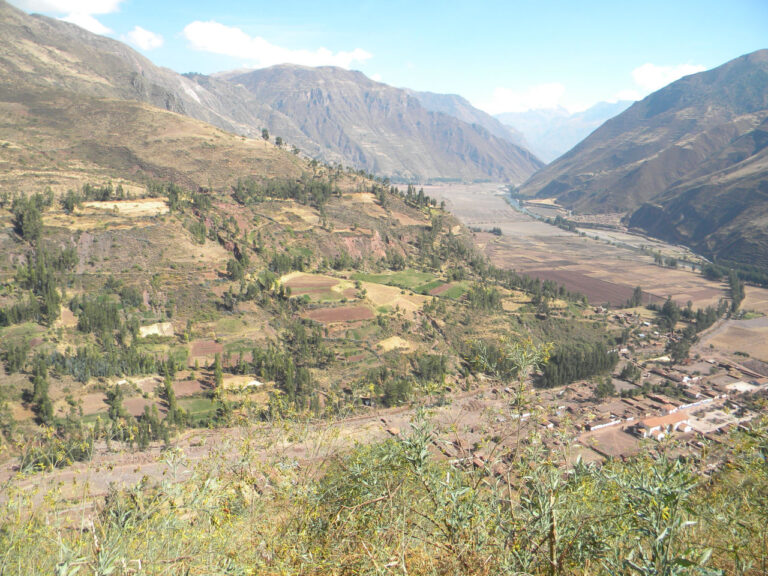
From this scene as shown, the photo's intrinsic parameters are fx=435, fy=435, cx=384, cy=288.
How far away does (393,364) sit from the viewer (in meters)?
64.2

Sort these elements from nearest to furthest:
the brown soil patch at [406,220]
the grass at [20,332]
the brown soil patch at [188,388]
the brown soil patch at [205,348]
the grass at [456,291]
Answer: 1. the grass at [20,332]
2. the brown soil patch at [188,388]
3. the brown soil patch at [205,348]
4. the grass at [456,291]
5. the brown soil patch at [406,220]

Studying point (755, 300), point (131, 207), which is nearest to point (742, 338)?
point (755, 300)

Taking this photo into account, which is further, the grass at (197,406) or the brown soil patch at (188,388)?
the brown soil patch at (188,388)

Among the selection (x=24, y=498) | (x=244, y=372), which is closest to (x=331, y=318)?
(x=244, y=372)

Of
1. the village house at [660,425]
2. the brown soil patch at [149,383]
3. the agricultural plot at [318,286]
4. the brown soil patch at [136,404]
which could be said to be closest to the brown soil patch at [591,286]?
the village house at [660,425]

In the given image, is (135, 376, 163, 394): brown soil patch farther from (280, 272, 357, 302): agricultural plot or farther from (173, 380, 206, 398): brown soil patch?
(280, 272, 357, 302): agricultural plot

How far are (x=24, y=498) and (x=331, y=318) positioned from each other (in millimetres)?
59684

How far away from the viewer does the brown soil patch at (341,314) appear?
70625mm

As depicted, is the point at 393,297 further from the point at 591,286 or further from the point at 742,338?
the point at 591,286

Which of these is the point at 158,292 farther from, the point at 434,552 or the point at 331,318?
the point at 434,552

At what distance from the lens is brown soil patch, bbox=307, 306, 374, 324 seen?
232ft

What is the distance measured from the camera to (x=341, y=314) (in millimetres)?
71875

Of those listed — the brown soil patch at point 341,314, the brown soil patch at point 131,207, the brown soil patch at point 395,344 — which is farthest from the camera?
the brown soil patch at point 131,207

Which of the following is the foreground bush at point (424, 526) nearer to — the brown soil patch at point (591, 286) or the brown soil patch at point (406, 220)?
the brown soil patch at point (406, 220)
